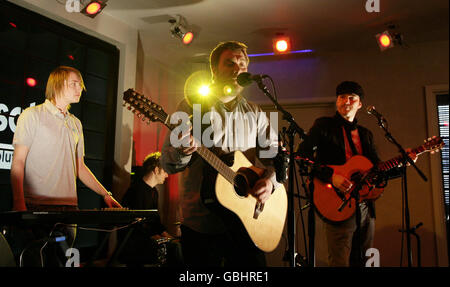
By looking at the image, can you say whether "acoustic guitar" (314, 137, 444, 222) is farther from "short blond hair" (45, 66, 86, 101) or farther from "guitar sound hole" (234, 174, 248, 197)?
"short blond hair" (45, 66, 86, 101)

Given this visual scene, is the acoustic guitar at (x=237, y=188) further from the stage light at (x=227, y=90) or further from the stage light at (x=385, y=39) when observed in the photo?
the stage light at (x=385, y=39)

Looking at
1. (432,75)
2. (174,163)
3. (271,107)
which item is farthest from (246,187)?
(432,75)

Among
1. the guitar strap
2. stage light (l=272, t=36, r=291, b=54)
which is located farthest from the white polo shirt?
stage light (l=272, t=36, r=291, b=54)

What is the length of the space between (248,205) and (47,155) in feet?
5.03

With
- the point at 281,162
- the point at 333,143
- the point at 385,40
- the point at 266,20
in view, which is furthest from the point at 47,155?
the point at 385,40

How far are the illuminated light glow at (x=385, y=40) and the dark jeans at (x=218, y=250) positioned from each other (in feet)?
10.4

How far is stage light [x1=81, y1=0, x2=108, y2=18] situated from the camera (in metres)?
3.06

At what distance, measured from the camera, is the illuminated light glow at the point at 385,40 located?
12.9 feet

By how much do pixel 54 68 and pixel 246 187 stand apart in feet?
6.67

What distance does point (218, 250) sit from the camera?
1.69m

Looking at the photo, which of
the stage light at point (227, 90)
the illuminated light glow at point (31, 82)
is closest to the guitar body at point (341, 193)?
the stage light at point (227, 90)

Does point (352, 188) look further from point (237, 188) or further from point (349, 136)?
point (237, 188)
